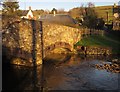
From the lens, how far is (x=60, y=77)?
24453 mm

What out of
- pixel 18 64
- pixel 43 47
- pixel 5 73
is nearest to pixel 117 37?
pixel 43 47

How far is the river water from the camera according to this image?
2173 cm

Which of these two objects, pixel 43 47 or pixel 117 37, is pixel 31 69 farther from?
pixel 117 37

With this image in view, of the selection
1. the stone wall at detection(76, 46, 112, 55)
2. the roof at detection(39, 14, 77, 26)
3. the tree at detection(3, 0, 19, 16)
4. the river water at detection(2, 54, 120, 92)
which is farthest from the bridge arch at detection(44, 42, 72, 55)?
the tree at detection(3, 0, 19, 16)

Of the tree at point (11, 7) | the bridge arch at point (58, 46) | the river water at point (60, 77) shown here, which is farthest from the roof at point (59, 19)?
the river water at point (60, 77)

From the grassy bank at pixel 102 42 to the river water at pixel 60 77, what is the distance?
677cm

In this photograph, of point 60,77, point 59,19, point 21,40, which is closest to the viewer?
point 60,77

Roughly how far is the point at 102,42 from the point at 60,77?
1636cm

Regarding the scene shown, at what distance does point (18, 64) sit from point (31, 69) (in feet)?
6.62

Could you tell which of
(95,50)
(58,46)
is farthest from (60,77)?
(95,50)

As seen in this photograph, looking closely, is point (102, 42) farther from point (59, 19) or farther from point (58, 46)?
point (59, 19)

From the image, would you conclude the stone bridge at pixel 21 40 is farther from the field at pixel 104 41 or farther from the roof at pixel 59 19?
the roof at pixel 59 19

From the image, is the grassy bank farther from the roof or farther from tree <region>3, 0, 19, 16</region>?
tree <region>3, 0, 19, 16</region>

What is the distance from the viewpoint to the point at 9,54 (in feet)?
92.3
